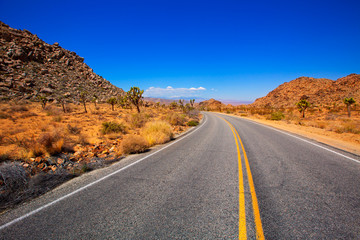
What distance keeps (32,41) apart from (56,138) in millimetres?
56535

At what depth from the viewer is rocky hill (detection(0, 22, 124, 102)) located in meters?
25.0

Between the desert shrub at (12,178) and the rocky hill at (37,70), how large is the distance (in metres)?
26.4

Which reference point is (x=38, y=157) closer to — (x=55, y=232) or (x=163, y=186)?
(x=55, y=232)

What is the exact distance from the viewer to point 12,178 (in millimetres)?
3541

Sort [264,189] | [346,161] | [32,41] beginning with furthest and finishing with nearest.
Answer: [32,41] < [346,161] < [264,189]

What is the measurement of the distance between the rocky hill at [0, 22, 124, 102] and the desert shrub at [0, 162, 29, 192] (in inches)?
1039

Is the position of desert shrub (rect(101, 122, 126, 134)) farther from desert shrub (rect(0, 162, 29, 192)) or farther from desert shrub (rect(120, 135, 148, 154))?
desert shrub (rect(0, 162, 29, 192))

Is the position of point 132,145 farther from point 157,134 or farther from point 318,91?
point 318,91

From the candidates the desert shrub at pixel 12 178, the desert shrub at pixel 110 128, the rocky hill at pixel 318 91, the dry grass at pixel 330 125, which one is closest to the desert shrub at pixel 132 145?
the desert shrub at pixel 12 178

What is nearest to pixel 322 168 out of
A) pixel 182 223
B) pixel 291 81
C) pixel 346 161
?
pixel 346 161

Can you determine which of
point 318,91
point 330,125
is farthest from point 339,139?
point 318,91

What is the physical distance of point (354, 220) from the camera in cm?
246

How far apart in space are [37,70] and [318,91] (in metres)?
100

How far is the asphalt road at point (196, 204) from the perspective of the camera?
89.2 inches
